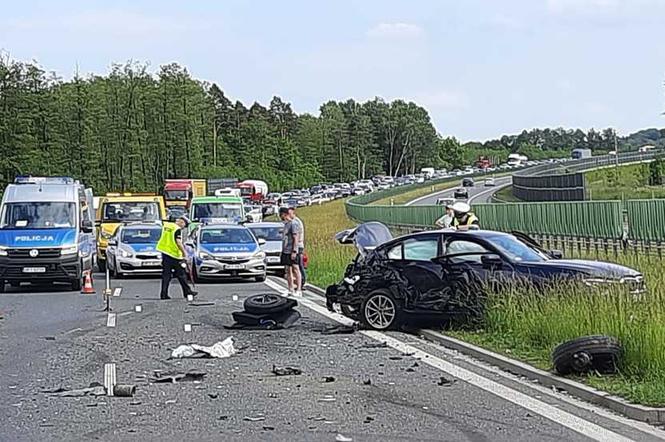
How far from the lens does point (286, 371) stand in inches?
493

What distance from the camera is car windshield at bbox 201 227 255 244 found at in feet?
95.1

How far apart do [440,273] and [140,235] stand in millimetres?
16556

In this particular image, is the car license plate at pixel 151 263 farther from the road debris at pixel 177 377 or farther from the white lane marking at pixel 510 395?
the road debris at pixel 177 377

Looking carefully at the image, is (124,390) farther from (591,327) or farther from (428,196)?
(428,196)

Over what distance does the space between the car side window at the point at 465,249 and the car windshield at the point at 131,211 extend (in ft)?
69.5

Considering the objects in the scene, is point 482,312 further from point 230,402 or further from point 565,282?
point 230,402

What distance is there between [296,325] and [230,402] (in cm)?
686

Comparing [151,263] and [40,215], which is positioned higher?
[40,215]

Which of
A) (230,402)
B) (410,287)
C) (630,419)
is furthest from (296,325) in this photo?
(630,419)

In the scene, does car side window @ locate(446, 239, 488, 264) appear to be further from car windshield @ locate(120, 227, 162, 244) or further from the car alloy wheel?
car windshield @ locate(120, 227, 162, 244)

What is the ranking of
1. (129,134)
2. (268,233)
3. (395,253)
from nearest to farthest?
(395,253), (268,233), (129,134)

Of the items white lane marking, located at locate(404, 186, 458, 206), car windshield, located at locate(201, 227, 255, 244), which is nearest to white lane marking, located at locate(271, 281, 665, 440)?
car windshield, located at locate(201, 227, 255, 244)

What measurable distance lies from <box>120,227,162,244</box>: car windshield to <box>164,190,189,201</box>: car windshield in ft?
123

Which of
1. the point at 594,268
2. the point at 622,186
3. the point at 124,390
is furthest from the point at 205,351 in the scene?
the point at 622,186
